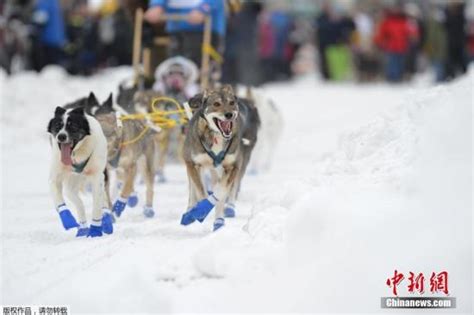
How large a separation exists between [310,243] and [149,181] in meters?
2.92

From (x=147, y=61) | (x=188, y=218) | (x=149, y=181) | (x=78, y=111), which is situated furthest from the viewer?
(x=147, y=61)

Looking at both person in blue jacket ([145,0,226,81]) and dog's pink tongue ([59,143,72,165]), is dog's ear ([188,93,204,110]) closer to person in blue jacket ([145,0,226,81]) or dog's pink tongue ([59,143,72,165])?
dog's pink tongue ([59,143,72,165])

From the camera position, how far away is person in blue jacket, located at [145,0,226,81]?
10.9 meters

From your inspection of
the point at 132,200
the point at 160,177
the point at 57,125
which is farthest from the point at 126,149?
the point at 160,177

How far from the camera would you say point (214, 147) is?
7.09 meters

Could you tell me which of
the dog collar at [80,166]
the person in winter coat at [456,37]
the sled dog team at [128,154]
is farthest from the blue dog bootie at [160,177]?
the person in winter coat at [456,37]

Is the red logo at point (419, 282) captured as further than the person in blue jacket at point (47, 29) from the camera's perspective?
No

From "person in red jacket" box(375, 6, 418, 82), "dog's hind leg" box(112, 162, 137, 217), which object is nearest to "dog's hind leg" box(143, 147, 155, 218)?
"dog's hind leg" box(112, 162, 137, 217)

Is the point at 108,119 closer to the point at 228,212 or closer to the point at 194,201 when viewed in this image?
the point at 194,201

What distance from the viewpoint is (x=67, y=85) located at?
16359mm

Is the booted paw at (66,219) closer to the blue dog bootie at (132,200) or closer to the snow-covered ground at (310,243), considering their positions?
the snow-covered ground at (310,243)

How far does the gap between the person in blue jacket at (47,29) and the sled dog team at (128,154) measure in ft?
29.9

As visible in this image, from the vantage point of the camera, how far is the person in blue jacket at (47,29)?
663 inches

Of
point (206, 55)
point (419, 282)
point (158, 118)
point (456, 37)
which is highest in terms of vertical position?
point (456, 37)
